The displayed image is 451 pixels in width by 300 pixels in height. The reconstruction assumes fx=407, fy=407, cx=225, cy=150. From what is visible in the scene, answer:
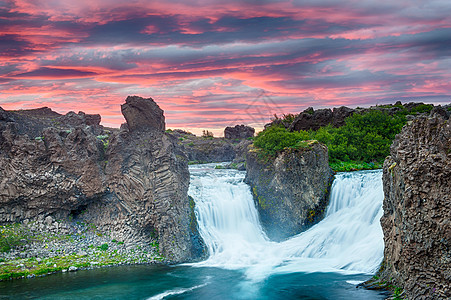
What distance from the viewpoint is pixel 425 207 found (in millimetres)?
14375

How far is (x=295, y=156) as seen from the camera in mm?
30578

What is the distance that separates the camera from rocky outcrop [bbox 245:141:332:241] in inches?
1188

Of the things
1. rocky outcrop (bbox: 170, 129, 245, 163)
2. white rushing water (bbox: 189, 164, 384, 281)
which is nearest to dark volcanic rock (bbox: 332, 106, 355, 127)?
white rushing water (bbox: 189, 164, 384, 281)

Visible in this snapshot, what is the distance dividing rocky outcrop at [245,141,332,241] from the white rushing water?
29.3 inches

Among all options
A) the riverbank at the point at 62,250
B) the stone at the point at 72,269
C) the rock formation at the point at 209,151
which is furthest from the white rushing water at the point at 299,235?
the rock formation at the point at 209,151

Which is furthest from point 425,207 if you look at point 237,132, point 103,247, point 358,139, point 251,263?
point 237,132

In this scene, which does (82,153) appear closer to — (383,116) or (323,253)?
(323,253)

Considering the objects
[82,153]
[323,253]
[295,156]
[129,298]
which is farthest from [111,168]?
[323,253]

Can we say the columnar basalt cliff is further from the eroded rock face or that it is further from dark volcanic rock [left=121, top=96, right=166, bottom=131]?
the eroded rock face

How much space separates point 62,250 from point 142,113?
10.8 metres

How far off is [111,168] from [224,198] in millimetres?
9310

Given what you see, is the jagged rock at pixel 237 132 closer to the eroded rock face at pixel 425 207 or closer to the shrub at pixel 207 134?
the shrub at pixel 207 134

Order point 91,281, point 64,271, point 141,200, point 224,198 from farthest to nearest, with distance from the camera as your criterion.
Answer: point 224,198
point 141,200
point 64,271
point 91,281

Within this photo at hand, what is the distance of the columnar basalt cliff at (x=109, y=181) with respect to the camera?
→ 2734cm
